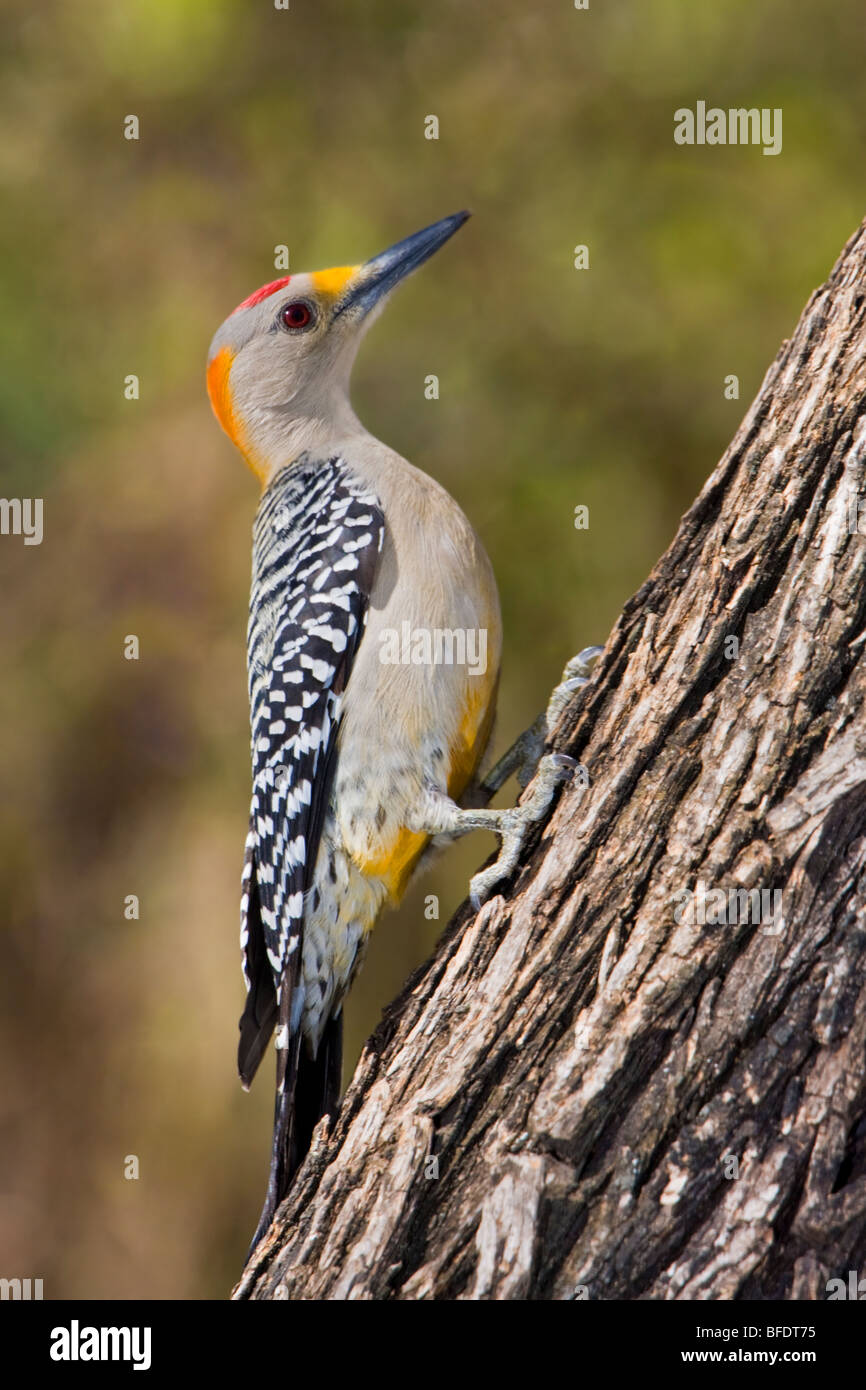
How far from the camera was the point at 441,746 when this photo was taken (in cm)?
346

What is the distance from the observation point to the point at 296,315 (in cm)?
443

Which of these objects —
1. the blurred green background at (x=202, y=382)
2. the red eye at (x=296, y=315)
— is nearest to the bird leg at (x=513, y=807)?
the red eye at (x=296, y=315)

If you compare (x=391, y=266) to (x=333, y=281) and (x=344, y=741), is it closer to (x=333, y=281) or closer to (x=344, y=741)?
(x=333, y=281)

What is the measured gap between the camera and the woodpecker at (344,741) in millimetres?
3451

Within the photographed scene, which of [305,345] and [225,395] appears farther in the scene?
[225,395]

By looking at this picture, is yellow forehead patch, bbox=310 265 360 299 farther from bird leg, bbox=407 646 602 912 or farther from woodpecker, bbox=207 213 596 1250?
bird leg, bbox=407 646 602 912

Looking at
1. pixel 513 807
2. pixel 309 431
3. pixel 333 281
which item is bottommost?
pixel 513 807

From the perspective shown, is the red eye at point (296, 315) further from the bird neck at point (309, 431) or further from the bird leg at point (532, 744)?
the bird leg at point (532, 744)

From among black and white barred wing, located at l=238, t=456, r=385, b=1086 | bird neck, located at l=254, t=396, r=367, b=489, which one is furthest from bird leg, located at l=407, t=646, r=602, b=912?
bird neck, located at l=254, t=396, r=367, b=489

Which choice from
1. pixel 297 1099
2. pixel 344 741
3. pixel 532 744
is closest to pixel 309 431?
pixel 344 741

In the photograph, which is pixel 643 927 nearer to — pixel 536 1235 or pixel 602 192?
pixel 536 1235

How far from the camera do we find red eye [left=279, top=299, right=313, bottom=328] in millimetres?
4422

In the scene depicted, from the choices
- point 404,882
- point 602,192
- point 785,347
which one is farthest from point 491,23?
point 404,882

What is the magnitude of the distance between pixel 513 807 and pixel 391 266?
2.40 m
